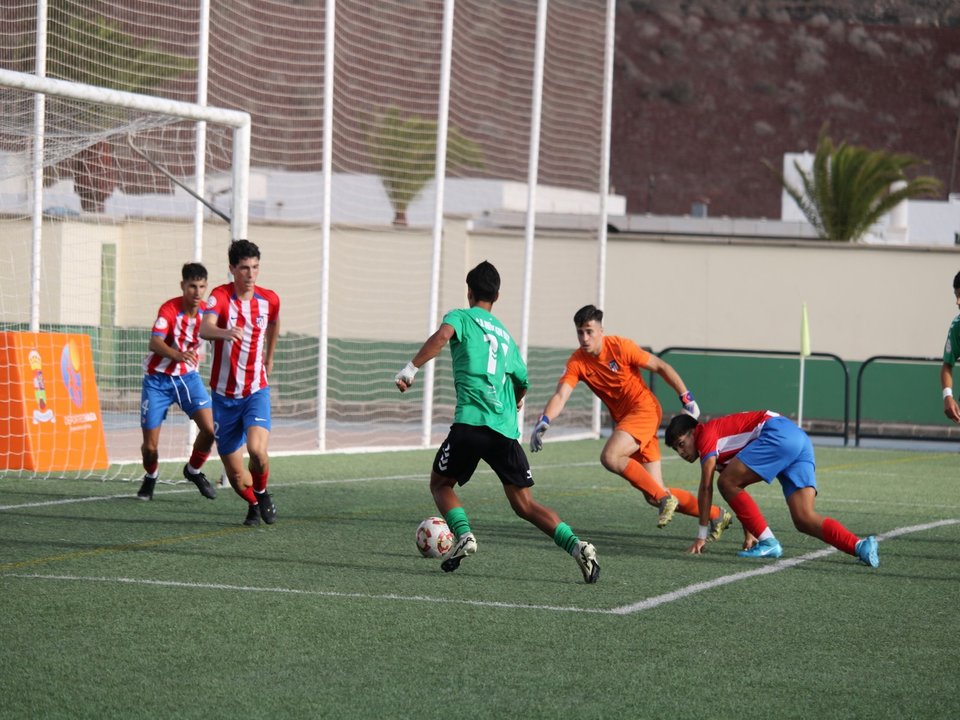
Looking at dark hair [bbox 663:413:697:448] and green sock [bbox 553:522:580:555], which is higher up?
dark hair [bbox 663:413:697:448]

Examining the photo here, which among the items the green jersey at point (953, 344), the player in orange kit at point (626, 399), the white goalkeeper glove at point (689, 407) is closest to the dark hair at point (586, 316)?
the player in orange kit at point (626, 399)

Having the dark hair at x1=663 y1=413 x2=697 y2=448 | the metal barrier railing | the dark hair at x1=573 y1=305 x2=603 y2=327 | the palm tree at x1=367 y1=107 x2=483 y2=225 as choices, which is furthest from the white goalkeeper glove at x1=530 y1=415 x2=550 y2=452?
the metal barrier railing

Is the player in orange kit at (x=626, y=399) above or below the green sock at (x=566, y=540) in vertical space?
above

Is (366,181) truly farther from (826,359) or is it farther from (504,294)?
(826,359)

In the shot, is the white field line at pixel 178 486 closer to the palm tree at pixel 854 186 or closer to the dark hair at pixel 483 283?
the dark hair at pixel 483 283

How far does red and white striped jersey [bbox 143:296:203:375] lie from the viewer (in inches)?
509

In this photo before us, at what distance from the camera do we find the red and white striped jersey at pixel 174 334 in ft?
42.4

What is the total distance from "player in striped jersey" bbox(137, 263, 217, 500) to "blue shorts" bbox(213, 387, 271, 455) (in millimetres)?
1388

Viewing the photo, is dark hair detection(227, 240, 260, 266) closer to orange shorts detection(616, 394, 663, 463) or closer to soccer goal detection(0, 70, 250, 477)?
soccer goal detection(0, 70, 250, 477)

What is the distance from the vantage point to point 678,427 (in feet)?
32.3

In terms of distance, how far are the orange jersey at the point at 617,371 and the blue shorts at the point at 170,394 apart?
3346 mm

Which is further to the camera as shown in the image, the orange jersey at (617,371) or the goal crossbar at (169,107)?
the goal crossbar at (169,107)

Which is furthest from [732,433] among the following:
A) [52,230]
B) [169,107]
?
[52,230]

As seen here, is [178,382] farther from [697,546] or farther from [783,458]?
[783,458]
